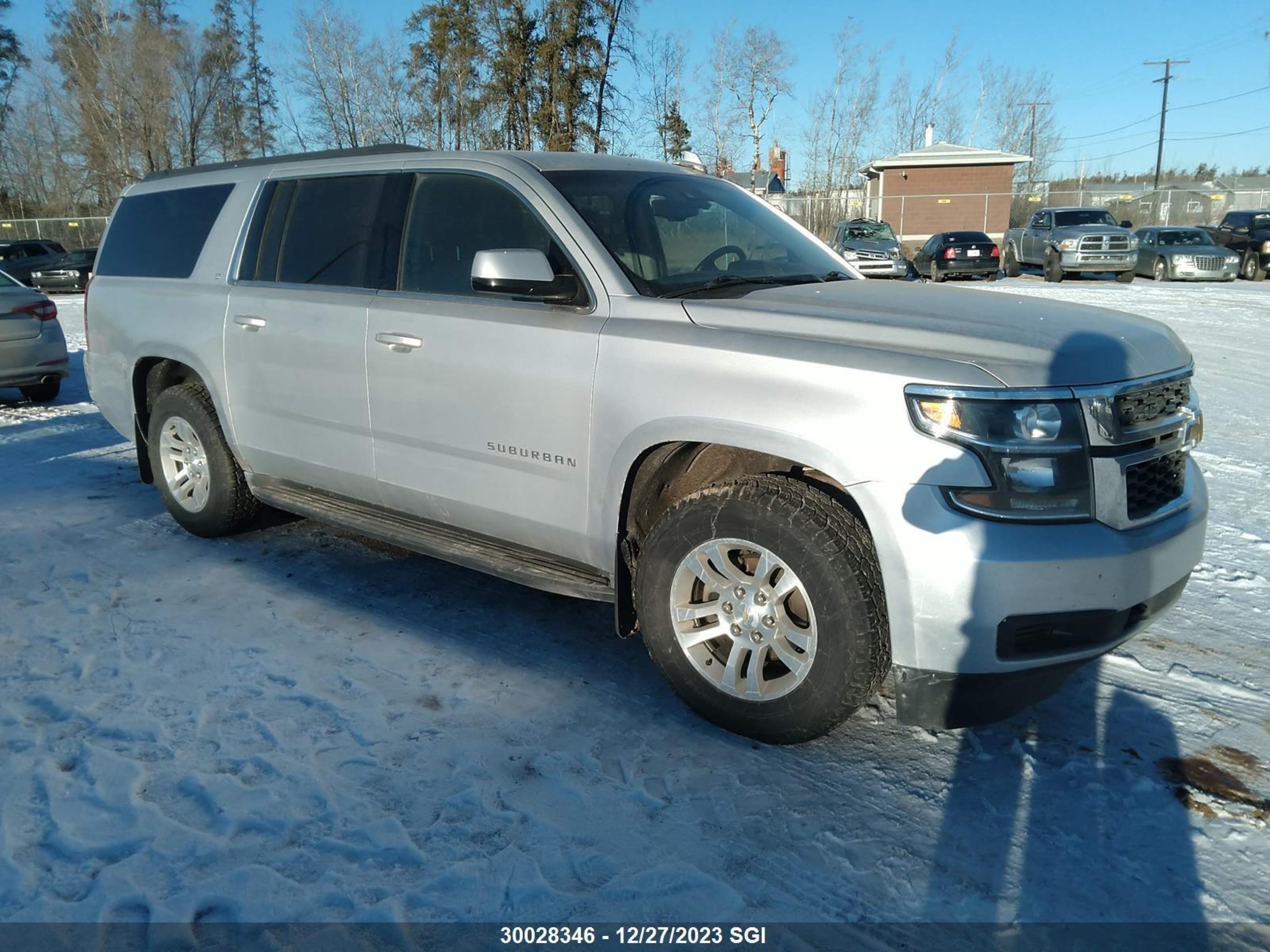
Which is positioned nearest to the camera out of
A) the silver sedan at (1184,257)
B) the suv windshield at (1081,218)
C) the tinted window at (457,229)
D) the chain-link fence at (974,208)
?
the tinted window at (457,229)

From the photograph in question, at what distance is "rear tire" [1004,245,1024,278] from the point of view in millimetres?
27000

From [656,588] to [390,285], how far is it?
190 centimetres

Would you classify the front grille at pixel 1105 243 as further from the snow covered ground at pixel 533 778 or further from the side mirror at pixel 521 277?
the side mirror at pixel 521 277

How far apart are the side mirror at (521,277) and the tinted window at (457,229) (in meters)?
0.27

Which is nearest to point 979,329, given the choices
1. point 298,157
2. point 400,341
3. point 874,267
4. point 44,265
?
point 400,341

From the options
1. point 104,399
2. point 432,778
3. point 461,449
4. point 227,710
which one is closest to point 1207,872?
point 432,778

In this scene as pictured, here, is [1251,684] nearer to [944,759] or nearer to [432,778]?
[944,759]

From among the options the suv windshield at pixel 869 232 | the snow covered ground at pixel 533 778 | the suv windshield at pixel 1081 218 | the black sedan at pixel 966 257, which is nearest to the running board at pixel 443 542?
the snow covered ground at pixel 533 778

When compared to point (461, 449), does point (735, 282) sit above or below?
above

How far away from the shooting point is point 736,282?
3768 mm

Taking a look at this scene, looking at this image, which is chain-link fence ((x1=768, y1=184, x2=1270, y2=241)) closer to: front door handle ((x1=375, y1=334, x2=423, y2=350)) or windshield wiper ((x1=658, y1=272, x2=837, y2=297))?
windshield wiper ((x1=658, y1=272, x2=837, y2=297))

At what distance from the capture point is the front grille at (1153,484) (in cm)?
286

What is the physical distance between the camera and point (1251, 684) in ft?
11.7

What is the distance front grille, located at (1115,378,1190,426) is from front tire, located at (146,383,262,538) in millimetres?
4230
